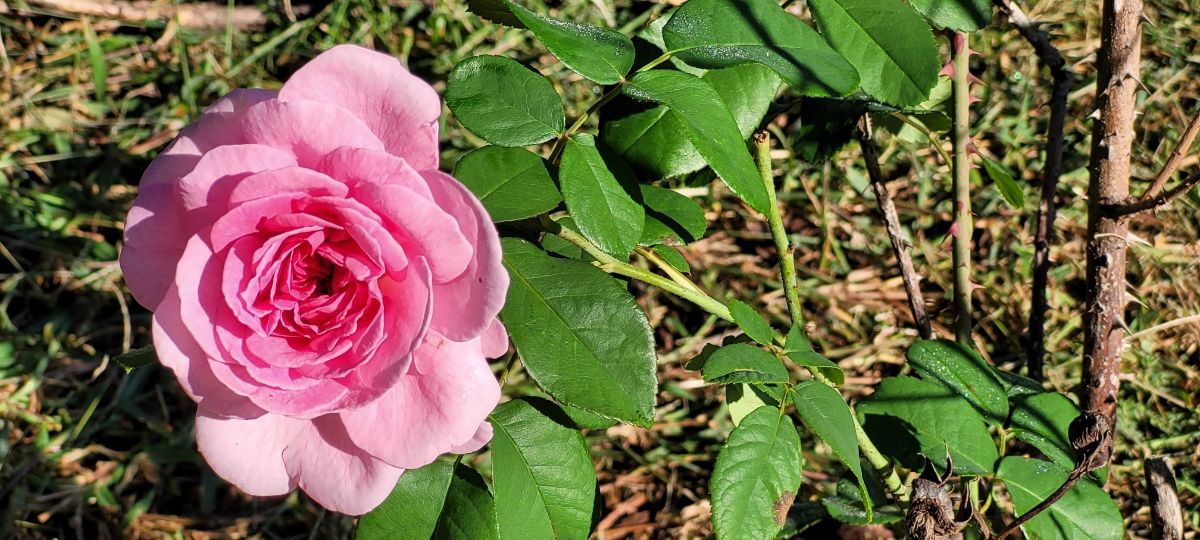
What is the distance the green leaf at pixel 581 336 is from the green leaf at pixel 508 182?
59mm

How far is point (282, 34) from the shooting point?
2787 mm

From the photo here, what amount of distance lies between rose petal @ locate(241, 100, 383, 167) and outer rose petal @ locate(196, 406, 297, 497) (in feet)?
0.87

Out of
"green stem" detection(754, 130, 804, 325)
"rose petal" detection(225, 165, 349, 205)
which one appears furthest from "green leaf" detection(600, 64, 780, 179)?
"rose petal" detection(225, 165, 349, 205)

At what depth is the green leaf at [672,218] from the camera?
45.1 inches

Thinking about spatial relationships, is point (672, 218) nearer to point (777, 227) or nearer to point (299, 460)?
point (777, 227)

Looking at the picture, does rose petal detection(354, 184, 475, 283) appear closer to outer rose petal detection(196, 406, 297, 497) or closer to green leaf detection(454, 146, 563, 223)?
green leaf detection(454, 146, 563, 223)

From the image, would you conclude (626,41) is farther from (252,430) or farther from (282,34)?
(282,34)

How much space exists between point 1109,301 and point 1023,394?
202mm

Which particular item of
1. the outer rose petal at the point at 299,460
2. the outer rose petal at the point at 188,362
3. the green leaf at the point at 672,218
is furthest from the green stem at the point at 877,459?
the outer rose petal at the point at 188,362

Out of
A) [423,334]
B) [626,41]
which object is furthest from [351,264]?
[626,41]

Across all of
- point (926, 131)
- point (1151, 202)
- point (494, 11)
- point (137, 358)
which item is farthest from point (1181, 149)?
point (137, 358)

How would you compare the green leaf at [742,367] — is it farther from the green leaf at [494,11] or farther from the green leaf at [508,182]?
the green leaf at [494,11]

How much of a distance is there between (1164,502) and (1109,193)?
0.44 meters

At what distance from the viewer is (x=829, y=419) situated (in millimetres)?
1082
